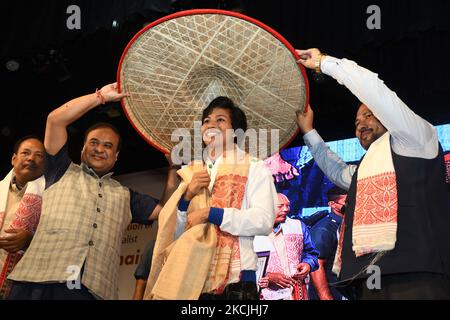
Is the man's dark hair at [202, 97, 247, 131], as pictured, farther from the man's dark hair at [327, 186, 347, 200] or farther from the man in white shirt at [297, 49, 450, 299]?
the man's dark hair at [327, 186, 347, 200]

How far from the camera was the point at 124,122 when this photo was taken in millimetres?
6375

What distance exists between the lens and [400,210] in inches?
91.5

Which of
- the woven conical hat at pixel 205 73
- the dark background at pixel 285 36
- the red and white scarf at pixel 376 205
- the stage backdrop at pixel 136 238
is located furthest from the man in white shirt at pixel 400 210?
the stage backdrop at pixel 136 238

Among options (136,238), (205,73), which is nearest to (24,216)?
(205,73)

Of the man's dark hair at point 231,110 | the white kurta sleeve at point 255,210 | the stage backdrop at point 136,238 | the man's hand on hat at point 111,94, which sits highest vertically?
the stage backdrop at point 136,238

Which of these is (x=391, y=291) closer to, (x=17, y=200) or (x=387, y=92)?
(x=387, y=92)

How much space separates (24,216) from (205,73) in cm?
112

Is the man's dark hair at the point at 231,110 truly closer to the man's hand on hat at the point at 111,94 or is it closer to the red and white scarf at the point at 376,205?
the man's hand on hat at the point at 111,94

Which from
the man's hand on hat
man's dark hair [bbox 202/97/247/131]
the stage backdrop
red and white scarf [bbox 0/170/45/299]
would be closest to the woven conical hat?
the man's hand on hat

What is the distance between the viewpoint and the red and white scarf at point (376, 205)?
89.0 inches

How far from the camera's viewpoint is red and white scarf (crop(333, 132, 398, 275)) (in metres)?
2.26

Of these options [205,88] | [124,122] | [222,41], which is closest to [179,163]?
[205,88]

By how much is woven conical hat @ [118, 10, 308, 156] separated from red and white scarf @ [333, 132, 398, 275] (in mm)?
511

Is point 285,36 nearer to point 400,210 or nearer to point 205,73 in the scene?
point 205,73
